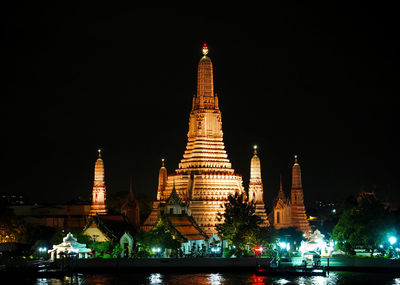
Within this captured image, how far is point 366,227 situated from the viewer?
90062 mm

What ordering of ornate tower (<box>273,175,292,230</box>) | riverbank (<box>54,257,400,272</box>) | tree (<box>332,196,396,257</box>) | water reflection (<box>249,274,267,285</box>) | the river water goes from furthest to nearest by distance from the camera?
ornate tower (<box>273,175,292,230</box>), tree (<box>332,196,396,257</box>), riverbank (<box>54,257,400,272</box>), the river water, water reflection (<box>249,274,267,285</box>)

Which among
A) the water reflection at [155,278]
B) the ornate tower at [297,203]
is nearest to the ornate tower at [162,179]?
the ornate tower at [297,203]

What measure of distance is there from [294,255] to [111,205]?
60012 millimetres

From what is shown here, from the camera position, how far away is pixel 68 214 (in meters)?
163

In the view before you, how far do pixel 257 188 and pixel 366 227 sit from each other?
24.4 metres

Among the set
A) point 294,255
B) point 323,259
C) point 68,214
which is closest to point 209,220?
point 294,255

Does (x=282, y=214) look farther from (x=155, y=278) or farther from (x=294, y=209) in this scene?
(x=155, y=278)

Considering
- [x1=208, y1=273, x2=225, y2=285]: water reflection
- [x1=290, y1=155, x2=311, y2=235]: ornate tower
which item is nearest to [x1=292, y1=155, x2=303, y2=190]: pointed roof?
[x1=290, y1=155, x2=311, y2=235]: ornate tower

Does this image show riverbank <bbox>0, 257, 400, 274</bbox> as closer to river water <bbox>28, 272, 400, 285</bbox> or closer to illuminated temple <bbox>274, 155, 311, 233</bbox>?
river water <bbox>28, 272, 400, 285</bbox>

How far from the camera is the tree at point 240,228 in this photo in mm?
95062

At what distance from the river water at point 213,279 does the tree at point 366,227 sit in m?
6.73

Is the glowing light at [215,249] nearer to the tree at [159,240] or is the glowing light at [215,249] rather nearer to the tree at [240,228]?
the tree at [240,228]

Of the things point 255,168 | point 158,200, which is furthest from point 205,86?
point 158,200

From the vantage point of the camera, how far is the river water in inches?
3098
